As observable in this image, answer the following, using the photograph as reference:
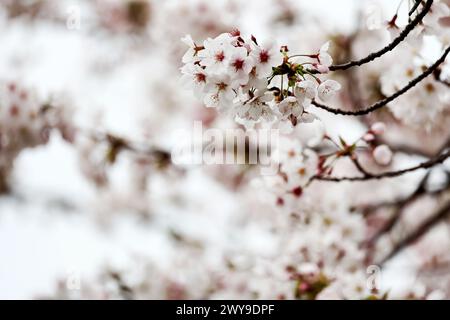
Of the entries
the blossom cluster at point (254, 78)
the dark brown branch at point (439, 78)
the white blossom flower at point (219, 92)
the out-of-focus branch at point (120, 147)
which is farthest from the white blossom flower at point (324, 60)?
the out-of-focus branch at point (120, 147)

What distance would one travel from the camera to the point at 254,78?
147cm

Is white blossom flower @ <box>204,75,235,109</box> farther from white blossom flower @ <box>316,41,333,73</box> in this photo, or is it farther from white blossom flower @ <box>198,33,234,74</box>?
white blossom flower @ <box>316,41,333,73</box>

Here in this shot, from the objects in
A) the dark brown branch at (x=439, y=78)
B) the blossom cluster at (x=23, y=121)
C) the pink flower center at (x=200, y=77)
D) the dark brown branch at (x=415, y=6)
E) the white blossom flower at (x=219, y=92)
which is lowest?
the white blossom flower at (x=219, y=92)

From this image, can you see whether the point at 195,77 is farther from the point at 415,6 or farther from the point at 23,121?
the point at 23,121

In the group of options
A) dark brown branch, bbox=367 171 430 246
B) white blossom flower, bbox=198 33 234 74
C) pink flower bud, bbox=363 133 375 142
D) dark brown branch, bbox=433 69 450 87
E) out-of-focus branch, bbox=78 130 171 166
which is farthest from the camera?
out-of-focus branch, bbox=78 130 171 166

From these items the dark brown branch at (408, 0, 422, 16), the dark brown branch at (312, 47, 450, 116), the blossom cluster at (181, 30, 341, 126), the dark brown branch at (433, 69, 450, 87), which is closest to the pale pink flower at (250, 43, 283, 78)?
the blossom cluster at (181, 30, 341, 126)

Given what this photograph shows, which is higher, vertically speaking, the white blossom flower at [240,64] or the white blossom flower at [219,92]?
the white blossom flower at [240,64]

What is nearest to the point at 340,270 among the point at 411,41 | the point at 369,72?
the point at 411,41

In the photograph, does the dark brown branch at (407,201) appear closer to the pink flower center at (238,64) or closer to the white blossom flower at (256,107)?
the white blossom flower at (256,107)

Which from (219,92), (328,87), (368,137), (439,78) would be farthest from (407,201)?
(219,92)

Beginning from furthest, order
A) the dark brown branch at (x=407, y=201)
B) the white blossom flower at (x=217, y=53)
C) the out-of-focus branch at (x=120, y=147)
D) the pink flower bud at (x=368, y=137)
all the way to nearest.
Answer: the out-of-focus branch at (x=120, y=147)
the dark brown branch at (x=407, y=201)
the pink flower bud at (x=368, y=137)
the white blossom flower at (x=217, y=53)

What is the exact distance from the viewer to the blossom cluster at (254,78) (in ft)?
4.72

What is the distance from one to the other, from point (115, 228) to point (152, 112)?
1.27m

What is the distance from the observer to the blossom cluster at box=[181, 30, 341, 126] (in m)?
1.44
